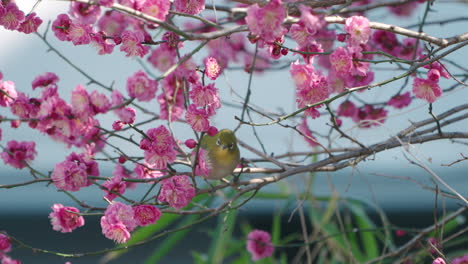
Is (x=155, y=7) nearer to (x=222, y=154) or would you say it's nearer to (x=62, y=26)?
(x=62, y=26)

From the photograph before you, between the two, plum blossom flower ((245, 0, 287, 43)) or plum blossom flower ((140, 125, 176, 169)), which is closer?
plum blossom flower ((245, 0, 287, 43))

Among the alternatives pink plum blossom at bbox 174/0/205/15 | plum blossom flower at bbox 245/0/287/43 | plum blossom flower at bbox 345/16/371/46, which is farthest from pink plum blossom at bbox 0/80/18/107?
plum blossom flower at bbox 345/16/371/46

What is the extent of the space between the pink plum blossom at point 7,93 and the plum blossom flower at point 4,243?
32 cm

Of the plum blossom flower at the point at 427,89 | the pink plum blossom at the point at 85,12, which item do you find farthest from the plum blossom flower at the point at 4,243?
the plum blossom flower at the point at 427,89

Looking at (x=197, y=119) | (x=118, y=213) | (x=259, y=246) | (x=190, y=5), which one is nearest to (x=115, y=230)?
(x=118, y=213)

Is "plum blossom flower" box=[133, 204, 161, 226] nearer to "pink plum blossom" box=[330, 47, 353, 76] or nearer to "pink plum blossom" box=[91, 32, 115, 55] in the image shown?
"pink plum blossom" box=[91, 32, 115, 55]

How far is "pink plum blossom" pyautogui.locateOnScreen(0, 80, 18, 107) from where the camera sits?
5.46 ft

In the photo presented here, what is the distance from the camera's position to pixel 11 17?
1.50 metres

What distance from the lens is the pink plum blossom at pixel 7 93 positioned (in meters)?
1.67

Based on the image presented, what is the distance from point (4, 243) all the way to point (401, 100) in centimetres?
129

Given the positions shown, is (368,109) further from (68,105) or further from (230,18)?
(68,105)

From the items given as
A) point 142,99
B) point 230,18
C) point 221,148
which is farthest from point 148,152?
point 230,18

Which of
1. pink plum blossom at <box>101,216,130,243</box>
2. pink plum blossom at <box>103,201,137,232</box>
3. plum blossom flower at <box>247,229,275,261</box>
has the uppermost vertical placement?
plum blossom flower at <box>247,229,275,261</box>

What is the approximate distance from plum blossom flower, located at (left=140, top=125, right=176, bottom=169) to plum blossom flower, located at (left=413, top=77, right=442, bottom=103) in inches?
22.7
